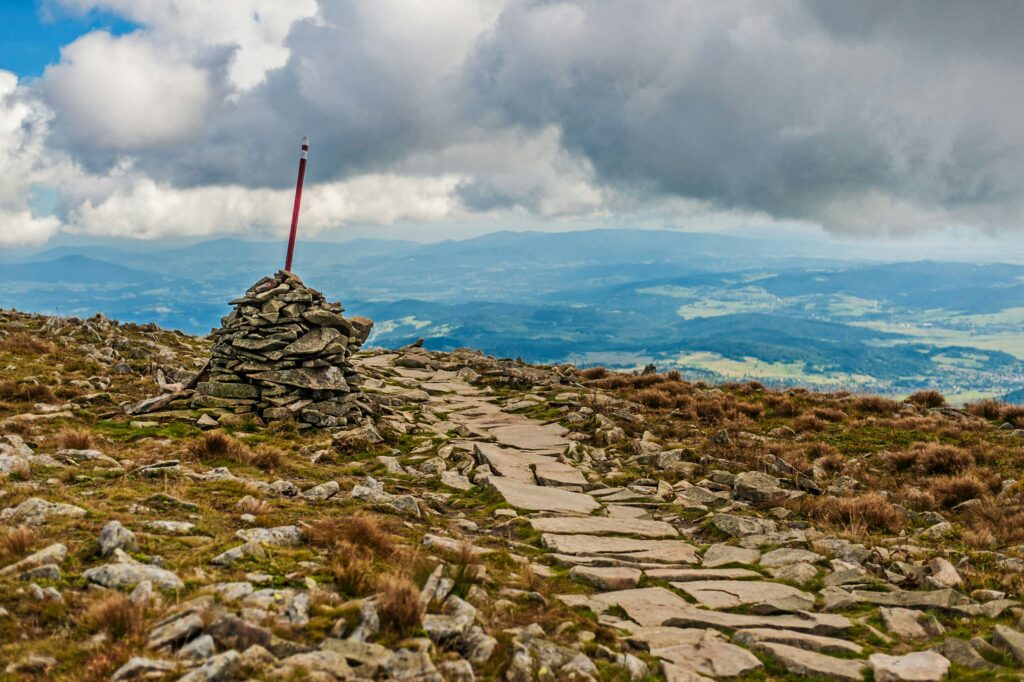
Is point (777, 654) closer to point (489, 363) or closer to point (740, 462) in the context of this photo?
point (740, 462)

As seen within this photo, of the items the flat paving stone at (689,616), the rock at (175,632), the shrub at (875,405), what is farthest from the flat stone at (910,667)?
the shrub at (875,405)

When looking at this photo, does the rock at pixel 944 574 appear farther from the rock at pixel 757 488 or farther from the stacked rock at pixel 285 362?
the stacked rock at pixel 285 362

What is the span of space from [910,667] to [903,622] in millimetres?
1438

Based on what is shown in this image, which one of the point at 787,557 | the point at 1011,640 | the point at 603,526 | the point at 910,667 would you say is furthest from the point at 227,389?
the point at 1011,640

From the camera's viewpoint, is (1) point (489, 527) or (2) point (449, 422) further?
(2) point (449, 422)

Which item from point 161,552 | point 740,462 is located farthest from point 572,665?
point 740,462

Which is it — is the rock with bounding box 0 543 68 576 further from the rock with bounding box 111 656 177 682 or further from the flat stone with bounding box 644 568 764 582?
the flat stone with bounding box 644 568 764 582

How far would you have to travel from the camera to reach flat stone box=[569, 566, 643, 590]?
31.3ft

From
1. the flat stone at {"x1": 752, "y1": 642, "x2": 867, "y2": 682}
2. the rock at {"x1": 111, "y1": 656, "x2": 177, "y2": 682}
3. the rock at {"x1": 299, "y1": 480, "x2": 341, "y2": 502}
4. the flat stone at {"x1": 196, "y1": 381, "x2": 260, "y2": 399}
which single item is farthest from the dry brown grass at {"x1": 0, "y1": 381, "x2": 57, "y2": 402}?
the flat stone at {"x1": 752, "y1": 642, "x2": 867, "y2": 682}

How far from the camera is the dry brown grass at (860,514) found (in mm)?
12406

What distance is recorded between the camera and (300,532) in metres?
9.18

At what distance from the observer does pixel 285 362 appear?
2025 centimetres

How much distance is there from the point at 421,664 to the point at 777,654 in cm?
445

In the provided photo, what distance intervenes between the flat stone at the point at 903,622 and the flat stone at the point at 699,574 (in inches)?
77.4
